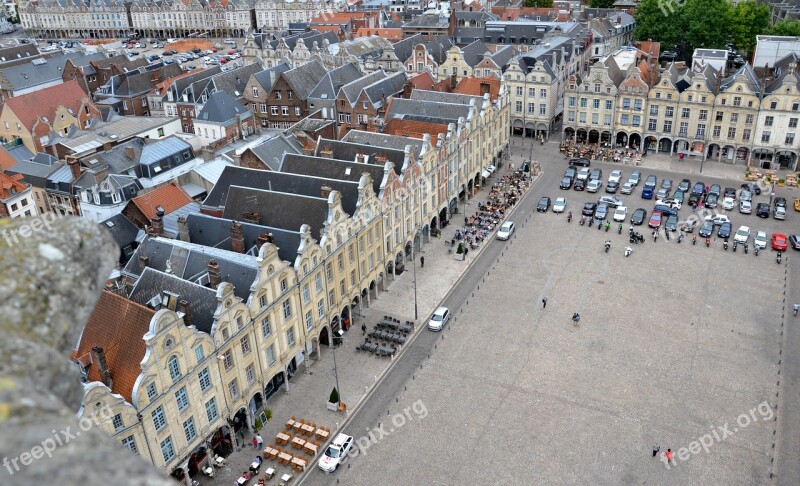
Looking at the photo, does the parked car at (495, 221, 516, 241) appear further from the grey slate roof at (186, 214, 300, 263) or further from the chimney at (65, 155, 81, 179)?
the chimney at (65, 155, 81, 179)

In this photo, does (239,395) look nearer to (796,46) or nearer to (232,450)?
(232,450)

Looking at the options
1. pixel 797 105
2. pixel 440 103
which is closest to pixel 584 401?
pixel 440 103

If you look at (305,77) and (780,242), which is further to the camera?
(305,77)

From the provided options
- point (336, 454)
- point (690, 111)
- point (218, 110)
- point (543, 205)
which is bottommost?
point (336, 454)

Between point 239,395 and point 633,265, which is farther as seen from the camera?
point 633,265

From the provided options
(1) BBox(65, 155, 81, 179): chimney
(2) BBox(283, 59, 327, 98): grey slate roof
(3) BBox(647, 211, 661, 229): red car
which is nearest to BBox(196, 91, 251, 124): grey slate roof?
(2) BBox(283, 59, 327, 98): grey slate roof

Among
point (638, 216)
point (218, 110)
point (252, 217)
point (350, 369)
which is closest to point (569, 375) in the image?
point (350, 369)

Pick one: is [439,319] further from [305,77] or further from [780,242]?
[305,77]
